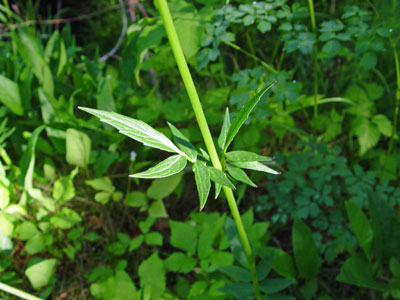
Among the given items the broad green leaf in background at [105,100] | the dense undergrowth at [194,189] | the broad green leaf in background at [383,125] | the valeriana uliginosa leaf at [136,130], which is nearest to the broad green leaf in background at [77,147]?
the dense undergrowth at [194,189]

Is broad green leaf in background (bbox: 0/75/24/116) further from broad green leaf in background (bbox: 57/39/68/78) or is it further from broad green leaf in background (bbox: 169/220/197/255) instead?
broad green leaf in background (bbox: 169/220/197/255)

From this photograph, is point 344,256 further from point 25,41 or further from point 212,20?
point 25,41

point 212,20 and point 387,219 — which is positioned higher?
point 212,20

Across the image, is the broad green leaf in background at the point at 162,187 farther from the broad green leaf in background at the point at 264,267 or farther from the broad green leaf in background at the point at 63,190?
the broad green leaf in background at the point at 264,267

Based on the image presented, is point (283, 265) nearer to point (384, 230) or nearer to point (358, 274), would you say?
point (358, 274)

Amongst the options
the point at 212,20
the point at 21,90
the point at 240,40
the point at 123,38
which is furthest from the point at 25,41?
the point at 240,40

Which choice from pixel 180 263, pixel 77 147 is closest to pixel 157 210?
pixel 180 263
